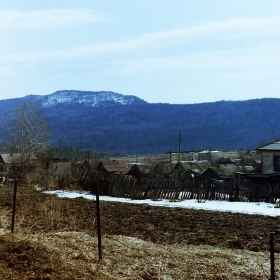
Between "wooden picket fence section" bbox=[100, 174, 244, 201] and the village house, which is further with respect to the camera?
the village house

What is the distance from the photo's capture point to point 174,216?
14359 millimetres

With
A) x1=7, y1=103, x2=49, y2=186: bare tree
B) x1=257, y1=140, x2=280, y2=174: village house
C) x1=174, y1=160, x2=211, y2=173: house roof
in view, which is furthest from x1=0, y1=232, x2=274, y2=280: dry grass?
x1=174, y1=160, x2=211, y2=173: house roof

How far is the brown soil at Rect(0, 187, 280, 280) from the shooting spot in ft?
22.4

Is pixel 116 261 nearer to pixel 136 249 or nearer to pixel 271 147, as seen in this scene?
pixel 136 249

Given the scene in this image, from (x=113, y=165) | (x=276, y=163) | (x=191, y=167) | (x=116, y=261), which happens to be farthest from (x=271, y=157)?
(x=116, y=261)

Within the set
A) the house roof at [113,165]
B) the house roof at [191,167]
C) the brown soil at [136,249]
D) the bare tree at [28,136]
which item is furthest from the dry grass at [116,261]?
the house roof at [191,167]

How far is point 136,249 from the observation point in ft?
27.5

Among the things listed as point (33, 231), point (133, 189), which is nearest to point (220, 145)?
point (133, 189)

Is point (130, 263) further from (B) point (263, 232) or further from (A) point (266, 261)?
(B) point (263, 232)

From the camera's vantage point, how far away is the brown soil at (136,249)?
681 centimetres

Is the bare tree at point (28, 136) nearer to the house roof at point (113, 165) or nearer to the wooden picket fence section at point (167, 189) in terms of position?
the house roof at point (113, 165)

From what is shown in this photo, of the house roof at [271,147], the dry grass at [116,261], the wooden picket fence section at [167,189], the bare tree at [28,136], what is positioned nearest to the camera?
the dry grass at [116,261]

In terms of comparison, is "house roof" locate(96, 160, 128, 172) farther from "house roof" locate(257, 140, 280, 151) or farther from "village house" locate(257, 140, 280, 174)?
"house roof" locate(257, 140, 280, 151)

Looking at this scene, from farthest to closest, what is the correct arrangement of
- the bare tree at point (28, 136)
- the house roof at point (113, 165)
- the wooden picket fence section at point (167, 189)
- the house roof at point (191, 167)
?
the house roof at point (191, 167)
the house roof at point (113, 165)
the bare tree at point (28, 136)
the wooden picket fence section at point (167, 189)
